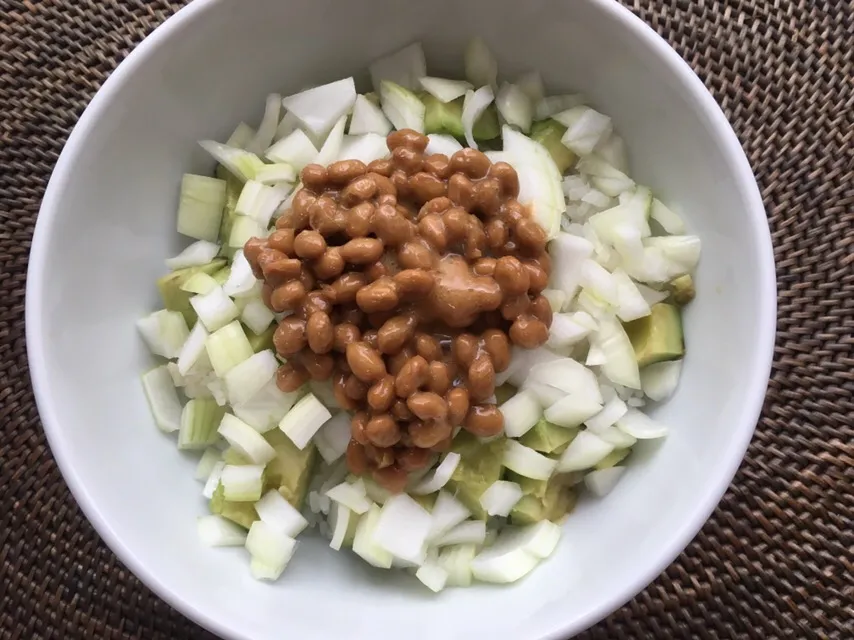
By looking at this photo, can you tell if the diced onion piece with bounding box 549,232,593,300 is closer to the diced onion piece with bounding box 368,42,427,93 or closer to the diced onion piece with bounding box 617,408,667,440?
the diced onion piece with bounding box 617,408,667,440

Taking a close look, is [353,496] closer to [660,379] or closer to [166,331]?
[166,331]

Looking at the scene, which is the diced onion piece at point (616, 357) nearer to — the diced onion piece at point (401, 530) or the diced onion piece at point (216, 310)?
the diced onion piece at point (401, 530)

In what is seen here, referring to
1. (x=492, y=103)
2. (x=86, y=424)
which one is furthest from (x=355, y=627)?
(x=492, y=103)

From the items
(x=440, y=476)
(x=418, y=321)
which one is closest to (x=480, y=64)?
(x=418, y=321)

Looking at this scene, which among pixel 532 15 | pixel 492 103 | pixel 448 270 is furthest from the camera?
pixel 492 103

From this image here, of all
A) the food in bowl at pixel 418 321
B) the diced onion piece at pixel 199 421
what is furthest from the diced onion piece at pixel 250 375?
the diced onion piece at pixel 199 421

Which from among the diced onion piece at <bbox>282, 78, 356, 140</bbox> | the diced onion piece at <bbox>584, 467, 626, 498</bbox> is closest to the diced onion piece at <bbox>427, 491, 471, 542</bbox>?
the diced onion piece at <bbox>584, 467, 626, 498</bbox>

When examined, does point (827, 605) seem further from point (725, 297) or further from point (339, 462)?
point (339, 462)
